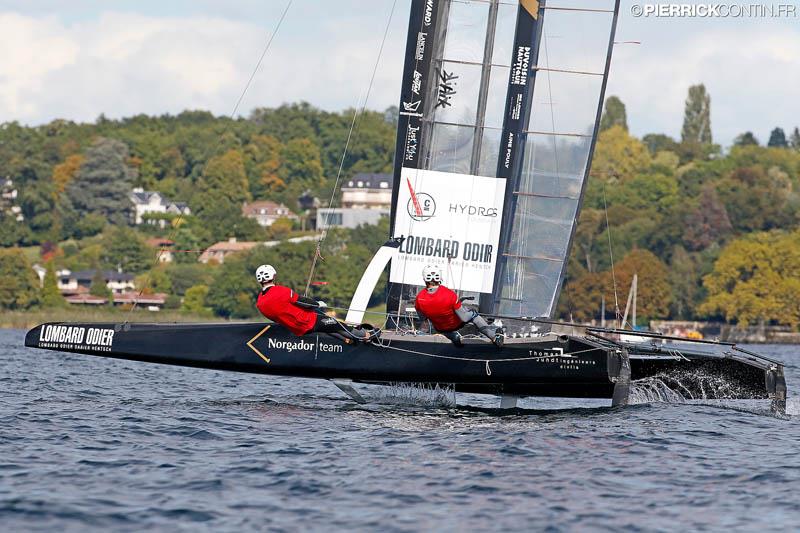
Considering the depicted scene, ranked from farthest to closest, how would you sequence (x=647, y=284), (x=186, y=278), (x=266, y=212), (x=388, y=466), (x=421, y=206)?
1. (x=266, y=212)
2. (x=186, y=278)
3. (x=647, y=284)
4. (x=421, y=206)
5. (x=388, y=466)

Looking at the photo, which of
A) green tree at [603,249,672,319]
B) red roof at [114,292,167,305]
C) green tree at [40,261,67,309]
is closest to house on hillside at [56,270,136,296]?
red roof at [114,292,167,305]

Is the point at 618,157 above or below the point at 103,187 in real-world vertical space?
above

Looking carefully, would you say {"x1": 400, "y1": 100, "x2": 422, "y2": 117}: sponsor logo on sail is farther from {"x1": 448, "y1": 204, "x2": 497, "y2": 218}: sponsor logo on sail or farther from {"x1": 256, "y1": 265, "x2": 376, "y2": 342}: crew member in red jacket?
{"x1": 256, "y1": 265, "x2": 376, "y2": 342}: crew member in red jacket

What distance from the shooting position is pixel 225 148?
145m

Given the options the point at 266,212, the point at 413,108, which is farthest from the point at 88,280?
the point at 413,108

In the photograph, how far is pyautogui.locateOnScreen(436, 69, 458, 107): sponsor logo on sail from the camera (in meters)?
17.7

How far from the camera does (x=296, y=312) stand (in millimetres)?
15391

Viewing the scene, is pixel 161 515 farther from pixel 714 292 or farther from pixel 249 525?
pixel 714 292

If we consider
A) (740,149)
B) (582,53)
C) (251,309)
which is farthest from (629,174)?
(582,53)

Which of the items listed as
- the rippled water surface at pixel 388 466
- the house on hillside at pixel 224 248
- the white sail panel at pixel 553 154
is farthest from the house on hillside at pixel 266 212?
the rippled water surface at pixel 388 466

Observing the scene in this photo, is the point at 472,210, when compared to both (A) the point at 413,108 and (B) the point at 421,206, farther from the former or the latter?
(A) the point at 413,108

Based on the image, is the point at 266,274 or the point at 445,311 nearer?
the point at 445,311

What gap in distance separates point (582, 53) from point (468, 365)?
4928 millimetres

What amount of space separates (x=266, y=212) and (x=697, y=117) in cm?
5780
